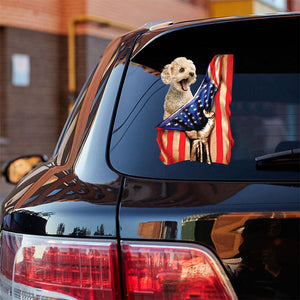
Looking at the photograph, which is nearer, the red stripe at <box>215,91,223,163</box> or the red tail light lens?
the red tail light lens

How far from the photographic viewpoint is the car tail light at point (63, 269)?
4.76 ft

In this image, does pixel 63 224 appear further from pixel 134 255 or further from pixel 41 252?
pixel 134 255

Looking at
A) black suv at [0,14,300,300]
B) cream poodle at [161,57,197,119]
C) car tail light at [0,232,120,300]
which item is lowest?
car tail light at [0,232,120,300]

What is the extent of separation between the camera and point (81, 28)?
47.3 ft

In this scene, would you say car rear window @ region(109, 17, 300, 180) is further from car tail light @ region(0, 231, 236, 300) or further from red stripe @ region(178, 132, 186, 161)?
car tail light @ region(0, 231, 236, 300)

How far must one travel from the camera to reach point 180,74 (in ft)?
5.64

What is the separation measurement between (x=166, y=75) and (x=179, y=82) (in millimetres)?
Result: 52

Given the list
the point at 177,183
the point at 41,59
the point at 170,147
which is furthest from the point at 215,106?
the point at 41,59

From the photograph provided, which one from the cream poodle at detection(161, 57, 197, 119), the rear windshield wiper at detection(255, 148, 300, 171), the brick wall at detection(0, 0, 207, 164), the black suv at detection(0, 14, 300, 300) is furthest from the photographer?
the brick wall at detection(0, 0, 207, 164)

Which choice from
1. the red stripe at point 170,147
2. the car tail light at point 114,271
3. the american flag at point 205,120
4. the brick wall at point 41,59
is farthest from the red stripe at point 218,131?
the brick wall at point 41,59

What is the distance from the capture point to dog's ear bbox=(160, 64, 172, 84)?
5.72 ft

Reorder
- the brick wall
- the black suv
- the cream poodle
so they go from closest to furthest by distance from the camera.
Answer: the black suv < the cream poodle < the brick wall

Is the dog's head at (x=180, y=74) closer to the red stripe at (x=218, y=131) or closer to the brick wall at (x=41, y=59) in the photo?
the red stripe at (x=218, y=131)

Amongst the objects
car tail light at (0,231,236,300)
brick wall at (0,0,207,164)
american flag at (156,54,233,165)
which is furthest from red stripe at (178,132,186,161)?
brick wall at (0,0,207,164)
